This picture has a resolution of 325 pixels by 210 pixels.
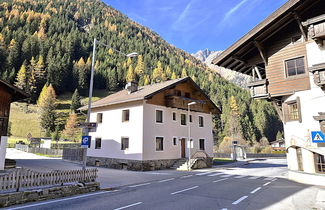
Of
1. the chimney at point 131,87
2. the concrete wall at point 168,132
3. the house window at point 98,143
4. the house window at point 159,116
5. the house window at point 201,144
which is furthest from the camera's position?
the house window at point 201,144

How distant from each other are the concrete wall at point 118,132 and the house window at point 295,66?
1421 centimetres

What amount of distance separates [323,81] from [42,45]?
12420cm

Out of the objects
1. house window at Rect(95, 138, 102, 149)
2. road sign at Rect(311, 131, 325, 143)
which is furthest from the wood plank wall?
house window at Rect(95, 138, 102, 149)

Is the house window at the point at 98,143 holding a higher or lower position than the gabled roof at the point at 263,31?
lower

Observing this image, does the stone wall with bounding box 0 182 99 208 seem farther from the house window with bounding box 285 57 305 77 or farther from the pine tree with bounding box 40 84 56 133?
the pine tree with bounding box 40 84 56 133

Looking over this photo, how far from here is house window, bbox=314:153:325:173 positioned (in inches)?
519

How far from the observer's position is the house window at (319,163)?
1318 cm

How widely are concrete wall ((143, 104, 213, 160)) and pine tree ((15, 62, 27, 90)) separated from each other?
281 ft

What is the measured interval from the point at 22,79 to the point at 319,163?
336ft

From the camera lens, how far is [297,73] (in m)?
14.7

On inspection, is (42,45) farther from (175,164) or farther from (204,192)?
(204,192)

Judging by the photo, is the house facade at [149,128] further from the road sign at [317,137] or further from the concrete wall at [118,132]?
the road sign at [317,137]

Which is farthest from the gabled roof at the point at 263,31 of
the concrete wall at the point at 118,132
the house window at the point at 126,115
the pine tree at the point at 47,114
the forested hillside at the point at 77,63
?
the forested hillside at the point at 77,63

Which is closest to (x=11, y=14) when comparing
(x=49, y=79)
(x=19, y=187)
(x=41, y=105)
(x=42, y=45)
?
(x=42, y=45)
